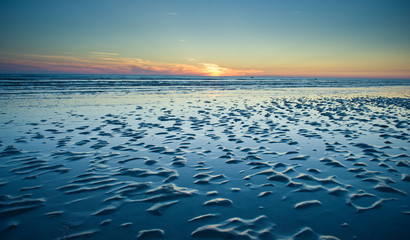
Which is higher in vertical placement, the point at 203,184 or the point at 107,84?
the point at 107,84

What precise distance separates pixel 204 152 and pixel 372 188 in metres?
4.87

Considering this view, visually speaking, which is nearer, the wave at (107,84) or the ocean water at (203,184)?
the ocean water at (203,184)

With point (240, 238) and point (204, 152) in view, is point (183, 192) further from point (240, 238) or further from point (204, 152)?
point (204, 152)

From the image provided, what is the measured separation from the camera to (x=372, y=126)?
39.6 feet

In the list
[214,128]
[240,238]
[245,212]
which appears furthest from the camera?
[214,128]

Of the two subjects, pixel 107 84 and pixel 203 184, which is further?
pixel 107 84

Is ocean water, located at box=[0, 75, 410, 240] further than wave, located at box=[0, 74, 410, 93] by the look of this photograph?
No

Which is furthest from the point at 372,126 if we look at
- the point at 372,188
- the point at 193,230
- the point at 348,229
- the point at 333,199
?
the point at 193,230

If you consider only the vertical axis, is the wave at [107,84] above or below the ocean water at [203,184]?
above

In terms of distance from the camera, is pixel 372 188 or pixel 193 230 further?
pixel 372 188

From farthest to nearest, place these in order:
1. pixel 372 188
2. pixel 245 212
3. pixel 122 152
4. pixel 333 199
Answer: pixel 122 152 → pixel 372 188 → pixel 333 199 → pixel 245 212

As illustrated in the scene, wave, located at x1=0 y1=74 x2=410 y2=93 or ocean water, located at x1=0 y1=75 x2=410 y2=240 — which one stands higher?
wave, located at x1=0 y1=74 x2=410 y2=93

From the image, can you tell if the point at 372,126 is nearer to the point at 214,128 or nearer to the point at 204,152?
the point at 214,128

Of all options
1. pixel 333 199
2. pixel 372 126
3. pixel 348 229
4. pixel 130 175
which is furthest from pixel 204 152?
pixel 372 126
